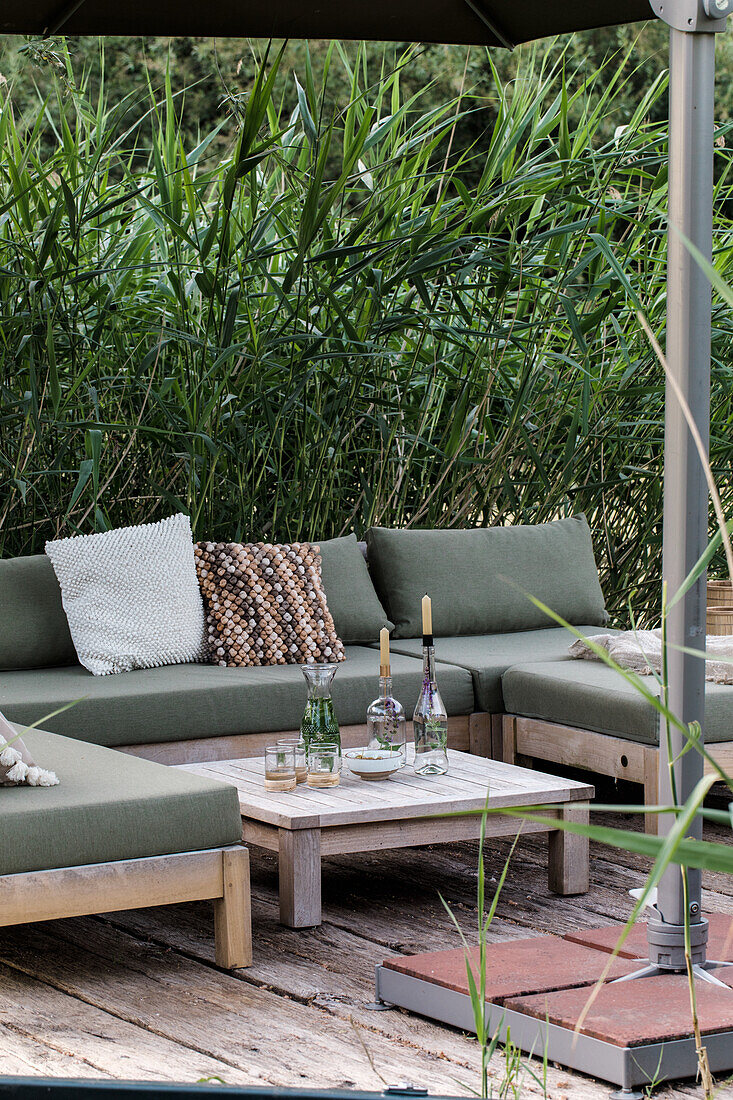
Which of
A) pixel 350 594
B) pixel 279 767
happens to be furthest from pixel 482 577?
pixel 279 767

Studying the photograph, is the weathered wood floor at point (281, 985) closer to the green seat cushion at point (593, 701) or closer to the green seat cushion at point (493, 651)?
the green seat cushion at point (593, 701)

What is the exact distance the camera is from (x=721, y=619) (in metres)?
4.95

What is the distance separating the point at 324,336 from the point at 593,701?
139cm

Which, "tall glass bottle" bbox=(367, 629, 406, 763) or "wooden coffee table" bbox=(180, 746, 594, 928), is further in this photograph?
"tall glass bottle" bbox=(367, 629, 406, 763)

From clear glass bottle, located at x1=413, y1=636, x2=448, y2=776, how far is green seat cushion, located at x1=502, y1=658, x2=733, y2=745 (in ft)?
1.77

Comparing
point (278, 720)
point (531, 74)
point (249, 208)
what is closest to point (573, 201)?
point (531, 74)

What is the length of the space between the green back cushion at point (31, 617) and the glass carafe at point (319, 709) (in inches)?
47.0

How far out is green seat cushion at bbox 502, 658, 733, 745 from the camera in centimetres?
363

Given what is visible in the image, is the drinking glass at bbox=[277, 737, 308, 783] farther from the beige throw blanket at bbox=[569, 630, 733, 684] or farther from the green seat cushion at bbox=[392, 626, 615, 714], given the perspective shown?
the green seat cushion at bbox=[392, 626, 615, 714]

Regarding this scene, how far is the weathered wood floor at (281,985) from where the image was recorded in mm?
2311

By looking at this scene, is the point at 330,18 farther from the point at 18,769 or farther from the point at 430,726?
the point at 18,769

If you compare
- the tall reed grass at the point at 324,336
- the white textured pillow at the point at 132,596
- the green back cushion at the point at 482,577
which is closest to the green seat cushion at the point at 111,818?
the white textured pillow at the point at 132,596

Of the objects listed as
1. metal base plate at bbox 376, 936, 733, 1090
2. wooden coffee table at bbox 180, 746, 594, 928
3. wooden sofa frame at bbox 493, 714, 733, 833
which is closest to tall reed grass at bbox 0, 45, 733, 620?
wooden sofa frame at bbox 493, 714, 733, 833

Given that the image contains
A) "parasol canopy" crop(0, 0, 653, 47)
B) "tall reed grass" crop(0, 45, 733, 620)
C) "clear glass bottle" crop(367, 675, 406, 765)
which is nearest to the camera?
"clear glass bottle" crop(367, 675, 406, 765)
